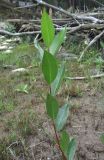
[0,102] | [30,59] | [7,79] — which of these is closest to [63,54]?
[30,59]

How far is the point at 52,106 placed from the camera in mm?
1476

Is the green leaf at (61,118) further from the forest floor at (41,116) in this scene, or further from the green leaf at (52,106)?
the forest floor at (41,116)

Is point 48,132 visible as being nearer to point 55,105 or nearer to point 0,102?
point 0,102

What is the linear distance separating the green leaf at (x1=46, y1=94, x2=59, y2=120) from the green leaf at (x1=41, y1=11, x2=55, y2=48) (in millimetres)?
192

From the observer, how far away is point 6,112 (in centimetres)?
373

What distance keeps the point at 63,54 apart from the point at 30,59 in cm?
53

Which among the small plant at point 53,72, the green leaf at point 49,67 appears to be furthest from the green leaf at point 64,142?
the green leaf at point 49,67

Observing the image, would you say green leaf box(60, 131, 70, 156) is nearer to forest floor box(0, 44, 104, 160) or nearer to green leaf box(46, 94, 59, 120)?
green leaf box(46, 94, 59, 120)

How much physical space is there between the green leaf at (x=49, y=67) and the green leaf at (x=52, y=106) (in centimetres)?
6

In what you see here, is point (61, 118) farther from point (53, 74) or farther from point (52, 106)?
point (53, 74)

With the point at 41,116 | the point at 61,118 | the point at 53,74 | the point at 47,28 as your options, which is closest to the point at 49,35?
the point at 47,28

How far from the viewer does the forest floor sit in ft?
9.36

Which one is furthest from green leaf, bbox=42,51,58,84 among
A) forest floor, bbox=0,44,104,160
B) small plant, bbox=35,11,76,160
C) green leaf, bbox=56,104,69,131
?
forest floor, bbox=0,44,104,160

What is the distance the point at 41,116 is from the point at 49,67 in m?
2.14
